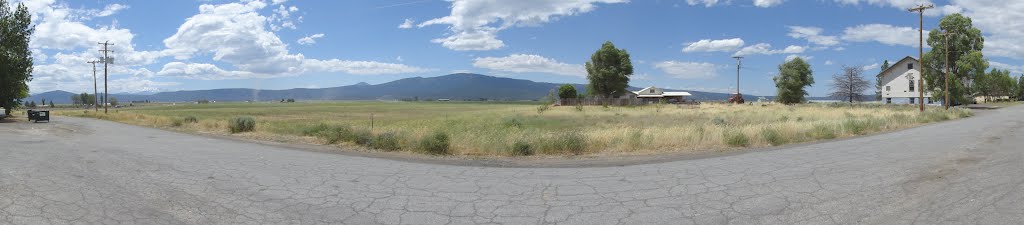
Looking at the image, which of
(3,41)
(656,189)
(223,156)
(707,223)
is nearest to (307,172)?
(223,156)

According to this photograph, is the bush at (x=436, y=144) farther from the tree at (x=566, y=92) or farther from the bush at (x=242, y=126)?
the tree at (x=566, y=92)

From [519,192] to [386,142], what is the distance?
7.26m

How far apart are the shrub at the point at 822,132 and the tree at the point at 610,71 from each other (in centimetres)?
7470

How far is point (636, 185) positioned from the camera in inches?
295

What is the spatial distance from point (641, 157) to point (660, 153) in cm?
95

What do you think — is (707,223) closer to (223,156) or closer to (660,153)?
(660,153)

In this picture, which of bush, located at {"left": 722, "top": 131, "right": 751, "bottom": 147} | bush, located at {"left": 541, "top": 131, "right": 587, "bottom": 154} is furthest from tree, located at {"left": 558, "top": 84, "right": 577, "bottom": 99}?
bush, located at {"left": 541, "top": 131, "right": 587, "bottom": 154}

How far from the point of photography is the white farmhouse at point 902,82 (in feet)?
255

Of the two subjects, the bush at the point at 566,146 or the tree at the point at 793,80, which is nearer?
the bush at the point at 566,146

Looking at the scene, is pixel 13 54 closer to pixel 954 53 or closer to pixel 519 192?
pixel 519 192

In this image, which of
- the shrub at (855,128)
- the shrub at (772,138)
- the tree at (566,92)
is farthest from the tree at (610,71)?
the shrub at (772,138)

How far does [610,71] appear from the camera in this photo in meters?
92.0

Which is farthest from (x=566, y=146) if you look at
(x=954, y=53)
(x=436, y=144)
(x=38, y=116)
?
(x=954, y=53)

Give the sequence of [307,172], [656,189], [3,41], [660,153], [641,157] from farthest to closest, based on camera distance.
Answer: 1. [3,41]
2. [660,153]
3. [641,157]
4. [307,172]
5. [656,189]
